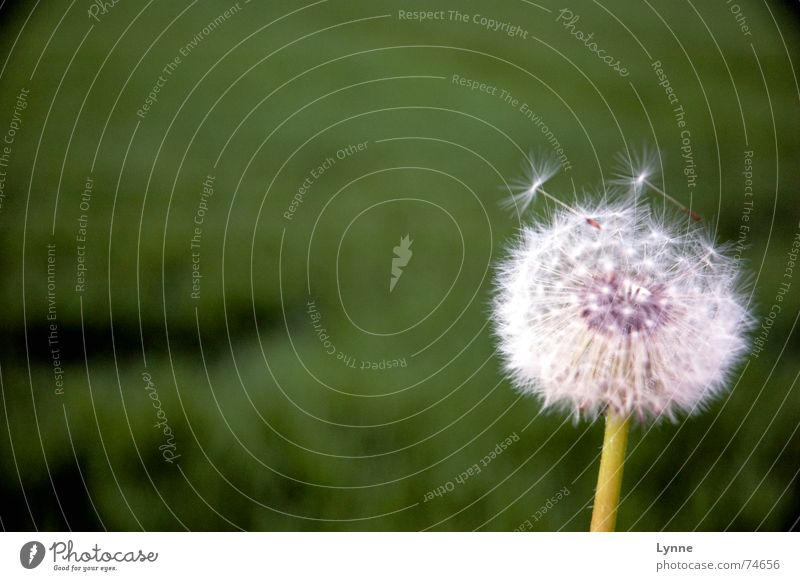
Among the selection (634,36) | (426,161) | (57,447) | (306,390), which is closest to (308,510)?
(306,390)

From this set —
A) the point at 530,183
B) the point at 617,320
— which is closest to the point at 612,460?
the point at 617,320

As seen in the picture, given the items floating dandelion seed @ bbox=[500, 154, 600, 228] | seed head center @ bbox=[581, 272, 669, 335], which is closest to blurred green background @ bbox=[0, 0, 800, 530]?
floating dandelion seed @ bbox=[500, 154, 600, 228]

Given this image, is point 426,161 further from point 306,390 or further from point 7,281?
point 7,281

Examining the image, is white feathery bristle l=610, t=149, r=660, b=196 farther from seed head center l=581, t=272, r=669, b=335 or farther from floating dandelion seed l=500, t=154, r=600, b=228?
seed head center l=581, t=272, r=669, b=335
